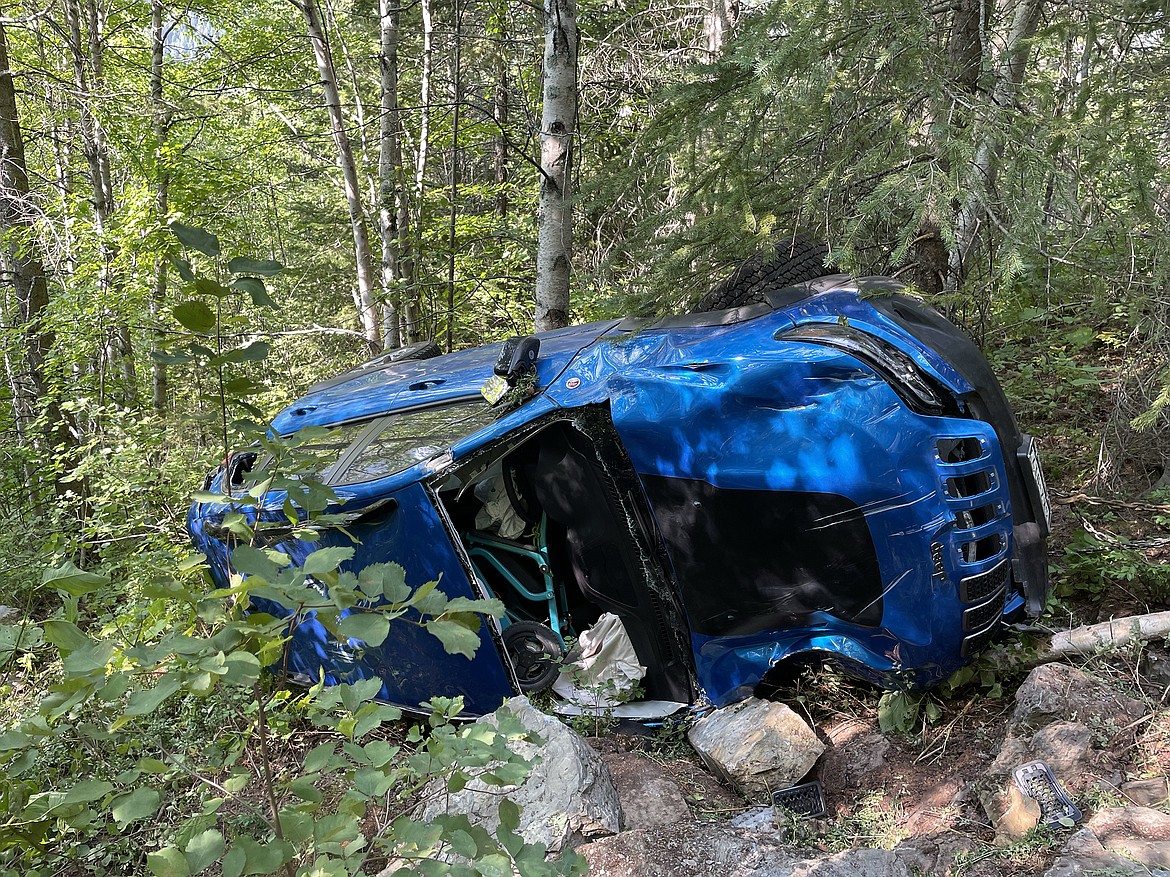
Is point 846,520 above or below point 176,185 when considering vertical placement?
below

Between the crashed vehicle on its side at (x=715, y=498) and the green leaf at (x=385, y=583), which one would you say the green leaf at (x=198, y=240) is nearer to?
the green leaf at (x=385, y=583)

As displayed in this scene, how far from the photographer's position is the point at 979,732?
123 inches

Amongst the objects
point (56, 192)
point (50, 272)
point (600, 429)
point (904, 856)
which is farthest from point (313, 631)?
point (56, 192)

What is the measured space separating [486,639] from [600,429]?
107 cm

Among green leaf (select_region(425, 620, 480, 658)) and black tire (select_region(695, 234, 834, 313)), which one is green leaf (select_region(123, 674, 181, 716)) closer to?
green leaf (select_region(425, 620, 480, 658))

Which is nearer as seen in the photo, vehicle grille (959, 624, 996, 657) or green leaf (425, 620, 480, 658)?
green leaf (425, 620, 480, 658)

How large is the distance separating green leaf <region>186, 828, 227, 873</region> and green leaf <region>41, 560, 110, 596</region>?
1.61 feet

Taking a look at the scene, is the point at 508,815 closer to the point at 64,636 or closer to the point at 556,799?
the point at 64,636

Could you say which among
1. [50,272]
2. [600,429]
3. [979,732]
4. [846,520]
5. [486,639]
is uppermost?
[50,272]

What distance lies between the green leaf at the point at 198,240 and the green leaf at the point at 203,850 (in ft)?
3.54

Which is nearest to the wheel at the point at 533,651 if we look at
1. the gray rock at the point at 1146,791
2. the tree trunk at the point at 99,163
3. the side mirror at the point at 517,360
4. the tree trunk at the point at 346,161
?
the side mirror at the point at 517,360

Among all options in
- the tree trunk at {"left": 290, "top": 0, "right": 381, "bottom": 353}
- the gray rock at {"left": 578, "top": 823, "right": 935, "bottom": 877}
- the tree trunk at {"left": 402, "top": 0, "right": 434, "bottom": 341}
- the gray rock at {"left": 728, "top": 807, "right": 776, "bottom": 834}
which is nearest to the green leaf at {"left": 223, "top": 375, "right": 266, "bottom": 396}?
the gray rock at {"left": 578, "top": 823, "right": 935, "bottom": 877}

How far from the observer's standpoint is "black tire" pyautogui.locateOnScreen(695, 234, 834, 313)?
4160 millimetres

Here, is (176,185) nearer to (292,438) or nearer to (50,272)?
(50,272)
